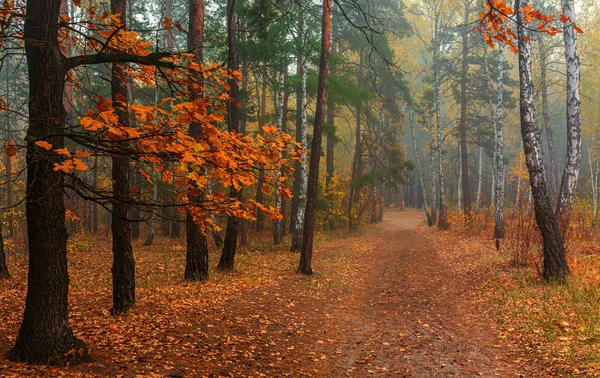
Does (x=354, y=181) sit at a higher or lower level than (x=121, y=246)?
higher

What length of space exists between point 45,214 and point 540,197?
926 centimetres

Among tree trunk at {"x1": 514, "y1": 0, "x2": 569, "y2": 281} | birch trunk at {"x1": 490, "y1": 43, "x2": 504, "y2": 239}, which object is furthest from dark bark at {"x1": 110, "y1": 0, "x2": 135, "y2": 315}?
birch trunk at {"x1": 490, "y1": 43, "x2": 504, "y2": 239}

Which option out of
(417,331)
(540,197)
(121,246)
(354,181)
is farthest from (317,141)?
(354,181)

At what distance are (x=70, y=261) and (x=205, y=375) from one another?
31.3 feet

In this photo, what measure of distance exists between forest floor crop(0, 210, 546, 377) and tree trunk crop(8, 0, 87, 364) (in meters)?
0.29

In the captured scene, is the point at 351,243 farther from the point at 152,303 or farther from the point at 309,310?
the point at 152,303

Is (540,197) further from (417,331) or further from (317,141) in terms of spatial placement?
(317,141)

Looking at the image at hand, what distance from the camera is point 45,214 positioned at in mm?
4035

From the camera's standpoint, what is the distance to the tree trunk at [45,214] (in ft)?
13.1

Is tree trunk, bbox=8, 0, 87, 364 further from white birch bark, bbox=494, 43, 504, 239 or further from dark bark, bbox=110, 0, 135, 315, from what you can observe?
white birch bark, bbox=494, 43, 504, 239

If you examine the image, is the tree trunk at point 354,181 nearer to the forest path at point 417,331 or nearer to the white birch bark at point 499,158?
the white birch bark at point 499,158

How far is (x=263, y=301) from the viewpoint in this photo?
7.86 metres

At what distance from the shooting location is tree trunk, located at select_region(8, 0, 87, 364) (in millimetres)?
3998

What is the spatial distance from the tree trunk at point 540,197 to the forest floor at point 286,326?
5.38ft
